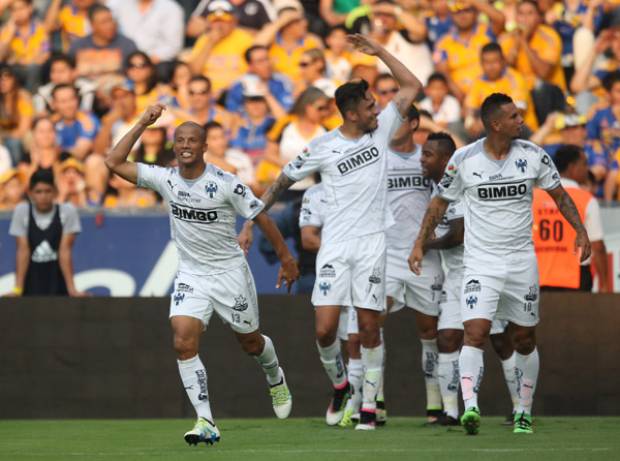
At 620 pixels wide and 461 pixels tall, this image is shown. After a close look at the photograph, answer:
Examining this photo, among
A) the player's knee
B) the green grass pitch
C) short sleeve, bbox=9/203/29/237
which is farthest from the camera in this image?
short sleeve, bbox=9/203/29/237

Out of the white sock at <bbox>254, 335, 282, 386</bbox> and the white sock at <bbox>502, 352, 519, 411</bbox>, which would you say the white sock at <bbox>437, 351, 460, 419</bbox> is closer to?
the white sock at <bbox>502, 352, 519, 411</bbox>

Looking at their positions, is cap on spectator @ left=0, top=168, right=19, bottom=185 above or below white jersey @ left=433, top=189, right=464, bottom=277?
above

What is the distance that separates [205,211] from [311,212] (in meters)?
3.02

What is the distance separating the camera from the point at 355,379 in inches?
451

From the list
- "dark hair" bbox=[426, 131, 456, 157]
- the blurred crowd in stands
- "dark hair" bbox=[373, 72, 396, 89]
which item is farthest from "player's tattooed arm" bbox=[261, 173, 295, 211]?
"dark hair" bbox=[373, 72, 396, 89]

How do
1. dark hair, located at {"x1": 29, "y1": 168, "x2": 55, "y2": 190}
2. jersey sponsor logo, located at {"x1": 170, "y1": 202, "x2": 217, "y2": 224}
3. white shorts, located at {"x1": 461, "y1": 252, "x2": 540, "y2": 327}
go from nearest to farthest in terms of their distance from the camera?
jersey sponsor logo, located at {"x1": 170, "y1": 202, "x2": 217, "y2": 224} → white shorts, located at {"x1": 461, "y1": 252, "x2": 540, "y2": 327} → dark hair, located at {"x1": 29, "y1": 168, "x2": 55, "y2": 190}

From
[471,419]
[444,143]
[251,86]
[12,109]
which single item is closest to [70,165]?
[12,109]

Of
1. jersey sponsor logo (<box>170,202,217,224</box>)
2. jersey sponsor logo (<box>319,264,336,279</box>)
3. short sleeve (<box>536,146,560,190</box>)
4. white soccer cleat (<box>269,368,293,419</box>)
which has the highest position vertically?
short sleeve (<box>536,146,560,190</box>)

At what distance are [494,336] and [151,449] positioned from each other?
3.46m

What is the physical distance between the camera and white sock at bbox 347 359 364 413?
451 inches

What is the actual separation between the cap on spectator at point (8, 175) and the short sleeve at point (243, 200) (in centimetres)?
702

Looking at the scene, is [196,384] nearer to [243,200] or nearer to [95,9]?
[243,200]

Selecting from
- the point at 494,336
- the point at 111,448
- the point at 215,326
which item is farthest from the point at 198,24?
the point at 111,448

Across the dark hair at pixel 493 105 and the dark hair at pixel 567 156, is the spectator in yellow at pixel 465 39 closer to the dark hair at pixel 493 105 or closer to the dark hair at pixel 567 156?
the dark hair at pixel 567 156
